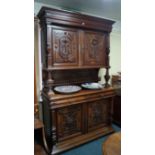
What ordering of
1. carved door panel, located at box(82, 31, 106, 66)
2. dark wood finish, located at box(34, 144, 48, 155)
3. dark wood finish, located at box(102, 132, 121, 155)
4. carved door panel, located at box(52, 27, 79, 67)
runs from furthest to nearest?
carved door panel, located at box(82, 31, 106, 66) < carved door panel, located at box(52, 27, 79, 67) < dark wood finish, located at box(34, 144, 48, 155) < dark wood finish, located at box(102, 132, 121, 155)

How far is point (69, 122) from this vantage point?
221 cm

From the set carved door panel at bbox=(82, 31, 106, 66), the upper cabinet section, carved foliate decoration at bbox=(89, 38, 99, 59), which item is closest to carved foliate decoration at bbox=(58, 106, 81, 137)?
the upper cabinet section

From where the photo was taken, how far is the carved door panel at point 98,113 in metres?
2.43

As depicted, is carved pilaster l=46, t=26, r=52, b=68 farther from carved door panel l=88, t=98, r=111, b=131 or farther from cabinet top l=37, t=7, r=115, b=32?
carved door panel l=88, t=98, r=111, b=131

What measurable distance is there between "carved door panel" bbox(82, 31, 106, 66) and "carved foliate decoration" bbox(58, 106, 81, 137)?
0.81m

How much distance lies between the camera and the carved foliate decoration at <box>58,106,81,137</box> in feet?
6.98

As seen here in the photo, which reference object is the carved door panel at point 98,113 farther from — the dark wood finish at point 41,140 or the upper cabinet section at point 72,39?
the dark wood finish at point 41,140

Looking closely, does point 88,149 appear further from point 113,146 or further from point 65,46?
point 65,46

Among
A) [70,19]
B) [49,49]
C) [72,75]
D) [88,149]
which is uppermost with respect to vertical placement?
[70,19]

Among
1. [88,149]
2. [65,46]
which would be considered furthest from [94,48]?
[88,149]

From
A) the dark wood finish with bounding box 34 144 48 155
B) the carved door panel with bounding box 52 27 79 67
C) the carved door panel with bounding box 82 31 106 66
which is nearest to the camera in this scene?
the dark wood finish with bounding box 34 144 48 155

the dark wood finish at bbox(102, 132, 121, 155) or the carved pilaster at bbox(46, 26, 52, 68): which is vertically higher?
the carved pilaster at bbox(46, 26, 52, 68)

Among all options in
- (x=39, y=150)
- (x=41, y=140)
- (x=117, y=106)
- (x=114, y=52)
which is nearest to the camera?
(x=39, y=150)

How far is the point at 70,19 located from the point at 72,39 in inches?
11.7
